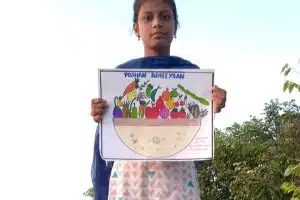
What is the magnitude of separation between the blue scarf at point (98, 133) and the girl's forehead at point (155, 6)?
181 mm

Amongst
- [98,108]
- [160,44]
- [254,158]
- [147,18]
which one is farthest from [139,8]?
[254,158]

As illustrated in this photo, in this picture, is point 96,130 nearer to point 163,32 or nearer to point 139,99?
point 139,99

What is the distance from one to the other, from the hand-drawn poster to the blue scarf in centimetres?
11

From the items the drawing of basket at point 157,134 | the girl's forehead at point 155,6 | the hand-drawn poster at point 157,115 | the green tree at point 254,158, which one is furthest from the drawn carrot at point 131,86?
the green tree at point 254,158

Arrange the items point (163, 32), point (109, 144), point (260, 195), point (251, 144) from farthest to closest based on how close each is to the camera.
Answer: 1. point (251, 144)
2. point (260, 195)
3. point (163, 32)
4. point (109, 144)

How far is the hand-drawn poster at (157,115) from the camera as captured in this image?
2.19m

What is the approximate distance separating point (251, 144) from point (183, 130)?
20.5 m

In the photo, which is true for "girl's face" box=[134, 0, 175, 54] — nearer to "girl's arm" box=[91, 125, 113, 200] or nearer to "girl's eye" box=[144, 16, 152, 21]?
"girl's eye" box=[144, 16, 152, 21]

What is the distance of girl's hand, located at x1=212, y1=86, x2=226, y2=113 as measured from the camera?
2.16 metres

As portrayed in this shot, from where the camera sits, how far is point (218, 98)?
216cm

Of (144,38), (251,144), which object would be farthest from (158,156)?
(251,144)

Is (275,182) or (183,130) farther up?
(183,130)

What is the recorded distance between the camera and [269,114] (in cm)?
2550

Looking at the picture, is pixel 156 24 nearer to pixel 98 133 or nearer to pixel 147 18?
pixel 147 18
